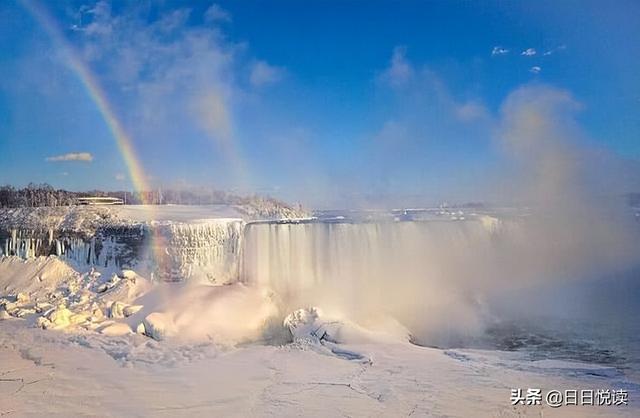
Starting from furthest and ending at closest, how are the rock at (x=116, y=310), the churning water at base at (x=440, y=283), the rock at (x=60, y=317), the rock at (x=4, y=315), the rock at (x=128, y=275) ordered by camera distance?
the rock at (x=128, y=275), the churning water at base at (x=440, y=283), the rock at (x=116, y=310), the rock at (x=4, y=315), the rock at (x=60, y=317)

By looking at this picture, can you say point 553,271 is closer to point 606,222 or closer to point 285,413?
Result: point 606,222

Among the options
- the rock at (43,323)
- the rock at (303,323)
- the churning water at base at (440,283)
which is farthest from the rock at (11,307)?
the rock at (303,323)

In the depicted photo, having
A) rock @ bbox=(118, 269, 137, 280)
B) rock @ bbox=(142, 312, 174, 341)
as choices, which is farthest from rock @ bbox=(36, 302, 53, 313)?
rock @ bbox=(142, 312, 174, 341)

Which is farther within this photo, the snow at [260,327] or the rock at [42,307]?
the rock at [42,307]

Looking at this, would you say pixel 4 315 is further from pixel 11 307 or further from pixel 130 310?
pixel 130 310

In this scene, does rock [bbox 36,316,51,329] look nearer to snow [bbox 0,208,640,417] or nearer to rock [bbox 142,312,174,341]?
snow [bbox 0,208,640,417]

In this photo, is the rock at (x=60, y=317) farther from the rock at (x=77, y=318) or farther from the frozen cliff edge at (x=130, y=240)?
the frozen cliff edge at (x=130, y=240)
